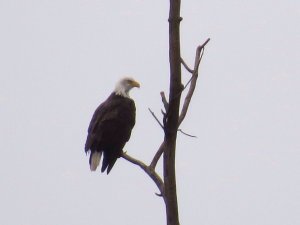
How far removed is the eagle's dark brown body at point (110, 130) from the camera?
21.3 ft

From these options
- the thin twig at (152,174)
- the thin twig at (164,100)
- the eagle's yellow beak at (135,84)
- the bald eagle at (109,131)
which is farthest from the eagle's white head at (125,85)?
the thin twig at (164,100)

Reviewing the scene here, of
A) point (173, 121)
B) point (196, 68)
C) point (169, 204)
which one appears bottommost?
point (169, 204)

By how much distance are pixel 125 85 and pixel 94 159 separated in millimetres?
1561

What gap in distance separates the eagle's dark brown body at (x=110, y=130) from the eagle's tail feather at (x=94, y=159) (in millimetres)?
22

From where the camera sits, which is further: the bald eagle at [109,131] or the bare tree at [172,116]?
the bald eagle at [109,131]

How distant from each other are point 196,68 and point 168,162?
0.73m

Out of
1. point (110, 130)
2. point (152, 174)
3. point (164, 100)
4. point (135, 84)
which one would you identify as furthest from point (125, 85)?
point (164, 100)

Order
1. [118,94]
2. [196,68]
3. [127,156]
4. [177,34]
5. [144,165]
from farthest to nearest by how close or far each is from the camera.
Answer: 1. [118,94]
2. [127,156]
3. [144,165]
4. [196,68]
5. [177,34]

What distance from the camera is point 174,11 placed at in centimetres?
347

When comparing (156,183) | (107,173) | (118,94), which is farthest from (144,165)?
(118,94)

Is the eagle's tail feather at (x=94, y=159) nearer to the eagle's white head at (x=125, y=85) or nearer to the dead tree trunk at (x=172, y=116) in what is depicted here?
the eagle's white head at (x=125, y=85)

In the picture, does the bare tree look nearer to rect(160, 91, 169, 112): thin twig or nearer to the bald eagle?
rect(160, 91, 169, 112): thin twig

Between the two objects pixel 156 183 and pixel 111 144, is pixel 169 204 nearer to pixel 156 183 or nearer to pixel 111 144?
pixel 156 183

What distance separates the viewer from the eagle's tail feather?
6.43 m
